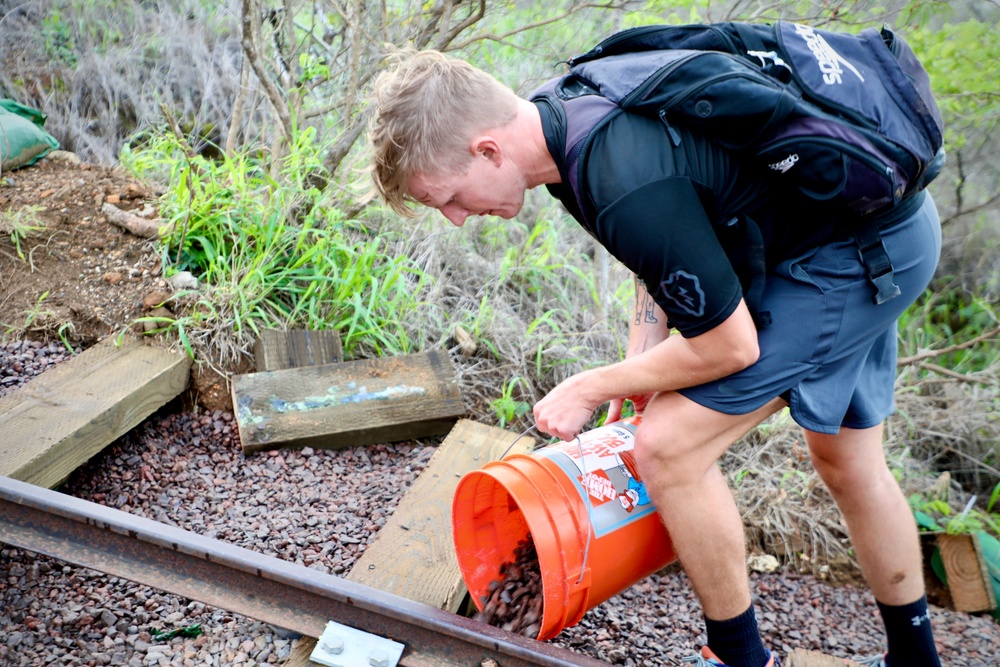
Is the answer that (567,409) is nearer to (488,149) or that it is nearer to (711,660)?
(488,149)

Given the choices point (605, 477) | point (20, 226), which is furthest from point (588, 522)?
point (20, 226)

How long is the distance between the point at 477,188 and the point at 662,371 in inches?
24.6

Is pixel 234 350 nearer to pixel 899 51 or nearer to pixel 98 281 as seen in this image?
pixel 98 281

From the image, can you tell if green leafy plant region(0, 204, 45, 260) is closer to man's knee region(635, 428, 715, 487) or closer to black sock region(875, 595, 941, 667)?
man's knee region(635, 428, 715, 487)

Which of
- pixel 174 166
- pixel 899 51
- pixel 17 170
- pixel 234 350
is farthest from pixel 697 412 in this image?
pixel 17 170

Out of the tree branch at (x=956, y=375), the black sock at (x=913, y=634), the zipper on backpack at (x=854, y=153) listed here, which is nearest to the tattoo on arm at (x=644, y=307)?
the zipper on backpack at (x=854, y=153)

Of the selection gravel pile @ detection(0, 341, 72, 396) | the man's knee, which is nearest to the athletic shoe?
the man's knee

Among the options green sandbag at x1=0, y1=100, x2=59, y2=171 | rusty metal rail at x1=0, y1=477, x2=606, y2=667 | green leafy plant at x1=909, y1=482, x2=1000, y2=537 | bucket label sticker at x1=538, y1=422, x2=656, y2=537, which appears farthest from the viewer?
green sandbag at x1=0, y1=100, x2=59, y2=171

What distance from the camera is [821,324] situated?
1.94m

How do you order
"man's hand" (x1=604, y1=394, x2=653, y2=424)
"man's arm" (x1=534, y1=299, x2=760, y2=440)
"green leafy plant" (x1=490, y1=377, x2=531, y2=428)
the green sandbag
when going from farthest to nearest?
the green sandbag < "green leafy plant" (x1=490, y1=377, x2=531, y2=428) < "man's hand" (x1=604, y1=394, x2=653, y2=424) < "man's arm" (x1=534, y1=299, x2=760, y2=440)

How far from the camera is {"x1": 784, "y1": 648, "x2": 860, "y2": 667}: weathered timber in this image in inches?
88.7

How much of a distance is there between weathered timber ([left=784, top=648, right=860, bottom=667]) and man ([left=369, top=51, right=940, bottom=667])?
0.31 feet

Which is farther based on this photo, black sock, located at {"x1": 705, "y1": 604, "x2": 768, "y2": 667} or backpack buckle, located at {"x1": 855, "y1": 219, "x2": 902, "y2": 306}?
black sock, located at {"x1": 705, "y1": 604, "x2": 768, "y2": 667}

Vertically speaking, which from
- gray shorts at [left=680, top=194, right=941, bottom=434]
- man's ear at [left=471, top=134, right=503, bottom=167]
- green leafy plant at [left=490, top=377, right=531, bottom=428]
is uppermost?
man's ear at [left=471, top=134, right=503, bottom=167]
